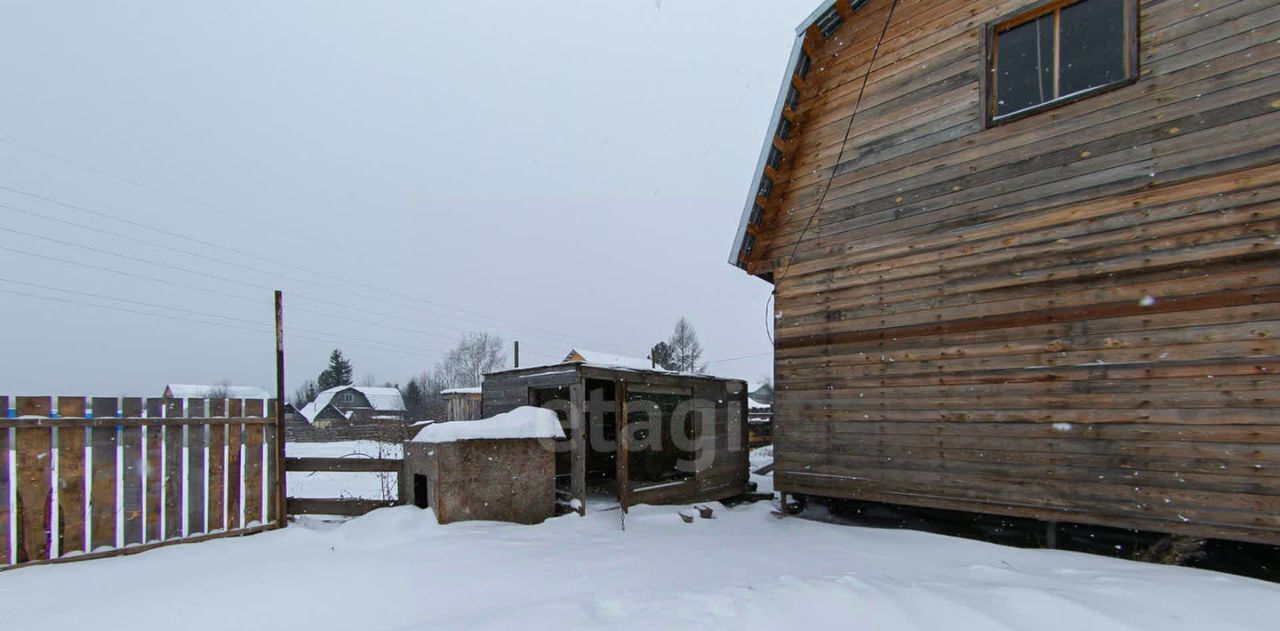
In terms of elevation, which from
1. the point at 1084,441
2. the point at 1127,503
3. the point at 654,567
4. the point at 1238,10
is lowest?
the point at 654,567

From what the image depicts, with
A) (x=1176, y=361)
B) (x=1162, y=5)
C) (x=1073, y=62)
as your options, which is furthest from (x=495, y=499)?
(x=1162, y=5)

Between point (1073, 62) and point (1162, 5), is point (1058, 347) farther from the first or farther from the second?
point (1162, 5)

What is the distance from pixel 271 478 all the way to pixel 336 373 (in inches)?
2329

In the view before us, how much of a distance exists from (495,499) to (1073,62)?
7601mm

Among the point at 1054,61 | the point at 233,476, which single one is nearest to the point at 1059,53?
the point at 1054,61

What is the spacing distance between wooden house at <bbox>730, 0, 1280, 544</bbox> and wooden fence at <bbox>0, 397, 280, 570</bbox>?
633 cm

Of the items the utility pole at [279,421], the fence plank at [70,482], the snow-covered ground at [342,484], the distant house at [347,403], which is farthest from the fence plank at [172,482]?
the distant house at [347,403]

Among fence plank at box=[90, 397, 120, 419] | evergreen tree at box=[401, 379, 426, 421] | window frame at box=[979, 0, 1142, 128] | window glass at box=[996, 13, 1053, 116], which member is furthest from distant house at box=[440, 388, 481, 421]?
evergreen tree at box=[401, 379, 426, 421]

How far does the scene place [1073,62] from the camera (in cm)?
577

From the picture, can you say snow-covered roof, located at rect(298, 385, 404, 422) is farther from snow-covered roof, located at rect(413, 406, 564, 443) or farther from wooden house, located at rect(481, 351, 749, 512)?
snow-covered roof, located at rect(413, 406, 564, 443)

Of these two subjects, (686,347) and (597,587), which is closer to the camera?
(597,587)

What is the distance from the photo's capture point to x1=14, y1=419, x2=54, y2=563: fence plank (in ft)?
15.2

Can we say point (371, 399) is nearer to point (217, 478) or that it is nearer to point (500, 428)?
point (217, 478)

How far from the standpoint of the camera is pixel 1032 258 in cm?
580
